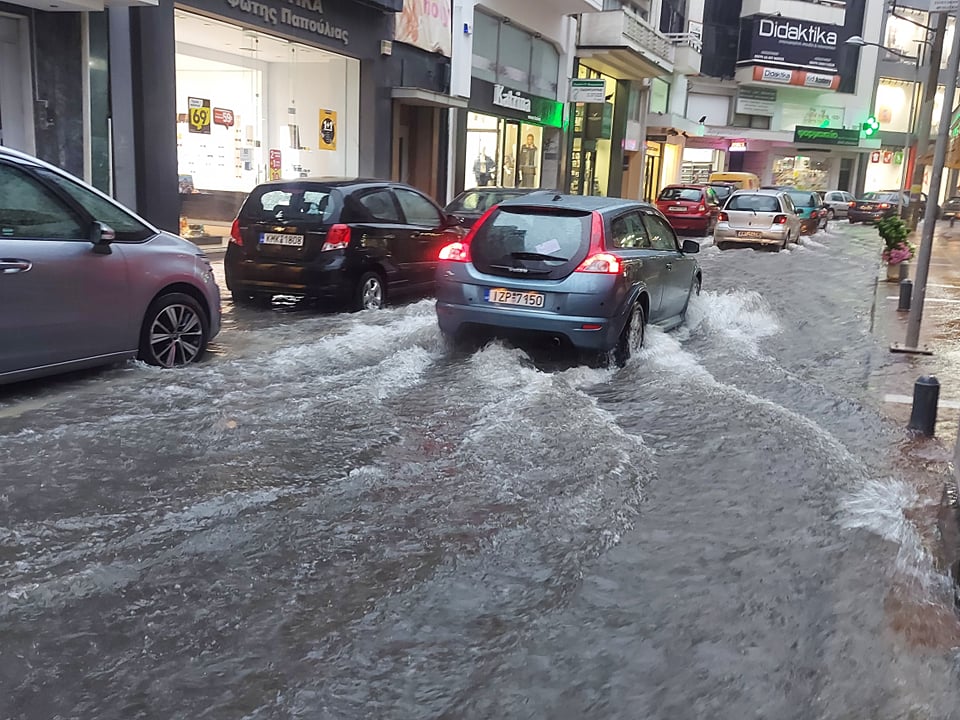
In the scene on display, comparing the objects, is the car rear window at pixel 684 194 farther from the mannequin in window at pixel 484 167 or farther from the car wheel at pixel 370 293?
the car wheel at pixel 370 293

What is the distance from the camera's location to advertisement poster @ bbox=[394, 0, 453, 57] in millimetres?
19625

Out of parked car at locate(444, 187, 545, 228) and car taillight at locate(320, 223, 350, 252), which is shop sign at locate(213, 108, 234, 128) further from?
car taillight at locate(320, 223, 350, 252)

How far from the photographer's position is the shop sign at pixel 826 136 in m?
60.1

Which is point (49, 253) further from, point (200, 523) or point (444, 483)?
A: point (444, 483)

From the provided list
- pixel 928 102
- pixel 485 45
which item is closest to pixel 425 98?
pixel 485 45

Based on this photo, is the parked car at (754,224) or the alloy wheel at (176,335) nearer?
the alloy wheel at (176,335)

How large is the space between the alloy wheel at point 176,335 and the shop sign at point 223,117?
9.71 m

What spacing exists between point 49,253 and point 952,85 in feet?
27.4

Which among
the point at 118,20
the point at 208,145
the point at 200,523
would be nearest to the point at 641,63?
the point at 208,145

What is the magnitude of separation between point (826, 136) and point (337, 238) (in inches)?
2258

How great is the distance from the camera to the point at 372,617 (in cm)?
366

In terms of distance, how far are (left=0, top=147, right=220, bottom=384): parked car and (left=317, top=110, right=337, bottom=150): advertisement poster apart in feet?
39.0

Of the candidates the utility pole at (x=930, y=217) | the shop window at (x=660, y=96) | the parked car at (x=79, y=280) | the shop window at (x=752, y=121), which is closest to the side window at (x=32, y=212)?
the parked car at (x=79, y=280)

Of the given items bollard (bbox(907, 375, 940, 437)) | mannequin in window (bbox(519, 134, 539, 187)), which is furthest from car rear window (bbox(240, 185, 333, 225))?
mannequin in window (bbox(519, 134, 539, 187))
